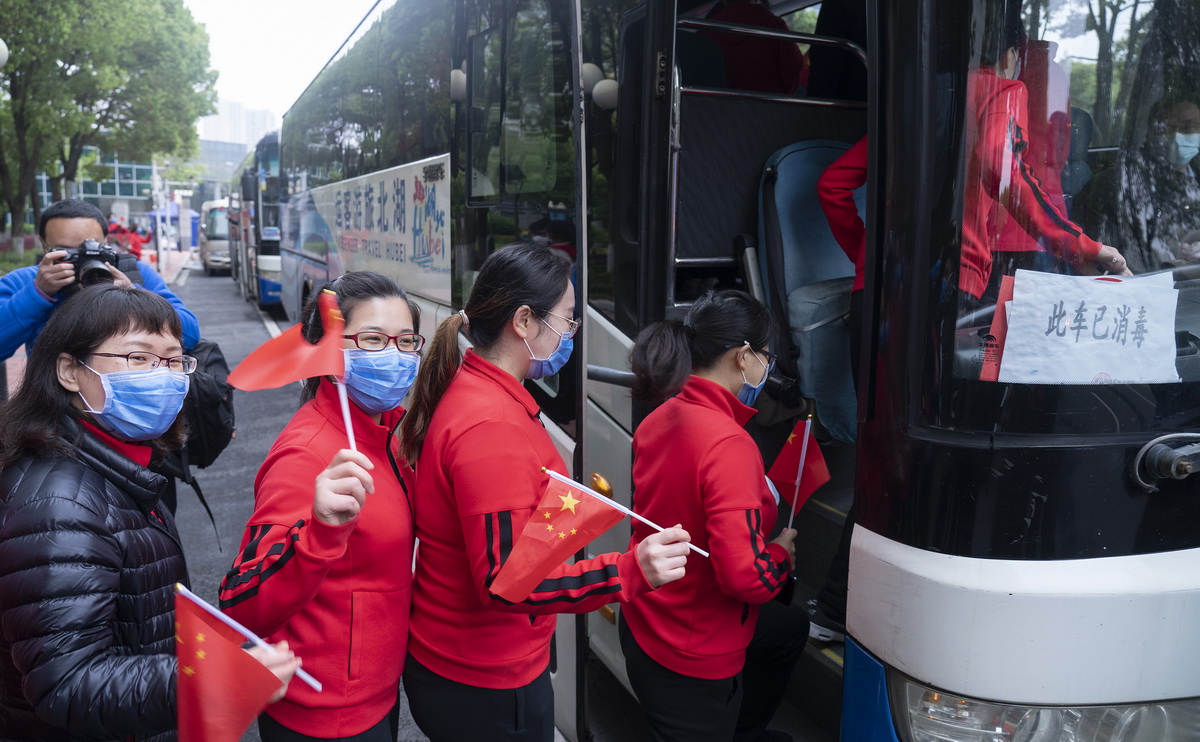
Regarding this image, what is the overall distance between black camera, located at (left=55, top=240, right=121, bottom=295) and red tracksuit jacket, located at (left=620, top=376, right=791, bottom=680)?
2.29 metres

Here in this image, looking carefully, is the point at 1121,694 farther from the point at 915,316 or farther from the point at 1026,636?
the point at 915,316

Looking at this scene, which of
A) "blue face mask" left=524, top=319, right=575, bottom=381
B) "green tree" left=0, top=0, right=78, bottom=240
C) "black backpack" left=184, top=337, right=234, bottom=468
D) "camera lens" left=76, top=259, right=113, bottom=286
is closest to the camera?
"blue face mask" left=524, top=319, right=575, bottom=381

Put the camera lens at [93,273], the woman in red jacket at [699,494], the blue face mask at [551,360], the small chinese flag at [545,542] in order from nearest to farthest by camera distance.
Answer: the small chinese flag at [545,542] < the blue face mask at [551,360] < the woman in red jacket at [699,494] < the camera lens at [93,273]

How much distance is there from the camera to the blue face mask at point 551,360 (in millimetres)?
2092

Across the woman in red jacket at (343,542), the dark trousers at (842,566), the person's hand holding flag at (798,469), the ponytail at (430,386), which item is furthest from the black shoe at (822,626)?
the ponytail at (430,386)

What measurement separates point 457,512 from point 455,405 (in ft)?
0.74

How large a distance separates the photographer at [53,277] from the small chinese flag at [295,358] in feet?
6.04

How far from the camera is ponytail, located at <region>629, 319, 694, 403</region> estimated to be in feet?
7.59

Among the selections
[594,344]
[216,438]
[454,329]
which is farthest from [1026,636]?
[216,438]

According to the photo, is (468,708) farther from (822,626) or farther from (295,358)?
(822,626)

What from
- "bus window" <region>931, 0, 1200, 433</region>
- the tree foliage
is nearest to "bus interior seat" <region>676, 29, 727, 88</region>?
"bus window" <region>931, 0, 1200, 433</region>

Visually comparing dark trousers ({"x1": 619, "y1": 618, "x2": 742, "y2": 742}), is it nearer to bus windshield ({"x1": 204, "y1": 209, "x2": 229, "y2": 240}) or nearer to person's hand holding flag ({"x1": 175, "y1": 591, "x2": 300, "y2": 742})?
person's hand holding flag ({"x1": 175, "y1": 591, "x2": 300, "y2": 742})

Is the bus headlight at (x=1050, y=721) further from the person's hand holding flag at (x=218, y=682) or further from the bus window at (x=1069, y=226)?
the person's hand holding flag at (x=218, y=682)

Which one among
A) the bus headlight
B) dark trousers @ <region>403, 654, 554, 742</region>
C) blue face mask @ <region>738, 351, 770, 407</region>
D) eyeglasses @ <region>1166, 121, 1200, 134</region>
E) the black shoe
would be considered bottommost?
the black shoe
